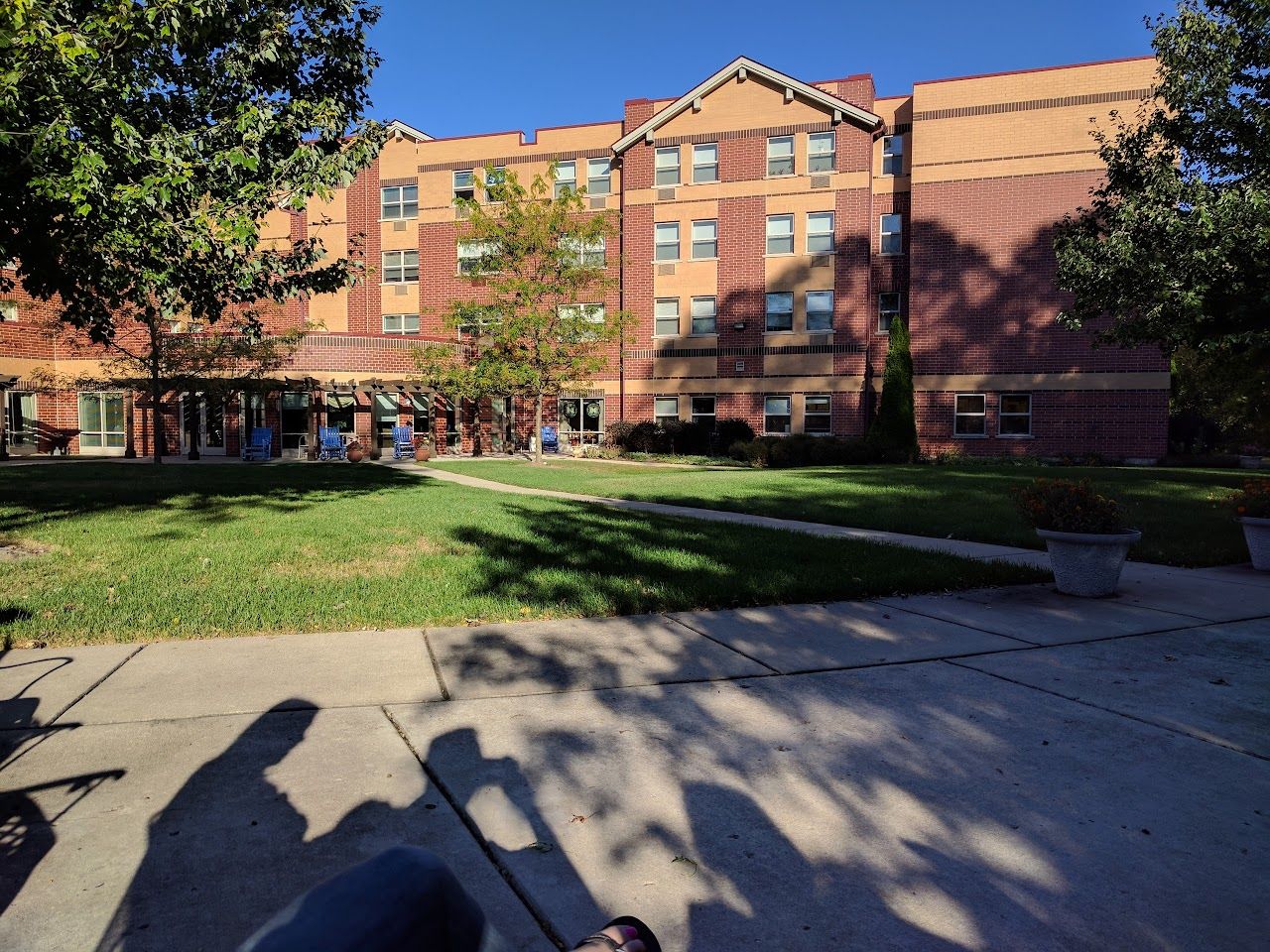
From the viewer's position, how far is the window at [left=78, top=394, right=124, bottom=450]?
3139 centimetres

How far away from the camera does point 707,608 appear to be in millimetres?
6270

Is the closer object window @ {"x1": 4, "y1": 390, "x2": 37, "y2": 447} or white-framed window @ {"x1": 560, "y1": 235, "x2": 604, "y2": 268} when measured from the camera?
white-framed window @ {"x1": 560, "y1": 235, "x2": 604, "y2": 268}

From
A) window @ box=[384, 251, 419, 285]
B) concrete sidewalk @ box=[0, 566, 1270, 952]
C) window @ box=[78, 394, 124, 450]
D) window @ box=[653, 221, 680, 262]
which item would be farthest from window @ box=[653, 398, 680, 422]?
concrete sidewalk @ box=[0, 566, 1270, 952]

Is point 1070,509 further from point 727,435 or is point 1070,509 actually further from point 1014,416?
point 1014,416

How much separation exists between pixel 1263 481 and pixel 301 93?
12.8 metres

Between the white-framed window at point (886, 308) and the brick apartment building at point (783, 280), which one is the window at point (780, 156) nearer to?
the brick apartment building at point (783, 280)

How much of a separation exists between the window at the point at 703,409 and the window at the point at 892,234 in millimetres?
9276

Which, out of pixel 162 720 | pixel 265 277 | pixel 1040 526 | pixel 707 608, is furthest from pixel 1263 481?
pixel 265 277

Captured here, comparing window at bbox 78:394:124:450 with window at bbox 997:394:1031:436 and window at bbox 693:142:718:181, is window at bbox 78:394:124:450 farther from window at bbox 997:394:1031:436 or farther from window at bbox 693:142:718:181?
window at bbox 997:394:1031:436

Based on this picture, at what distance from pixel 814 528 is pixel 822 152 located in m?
24.7

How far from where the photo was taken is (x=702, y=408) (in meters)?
32.3

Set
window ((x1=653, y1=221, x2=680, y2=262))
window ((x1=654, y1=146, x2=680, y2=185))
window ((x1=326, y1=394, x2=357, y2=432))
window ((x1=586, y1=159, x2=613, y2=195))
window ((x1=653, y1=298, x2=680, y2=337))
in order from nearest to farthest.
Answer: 1. window ((x1=326, y1=394, x2=357, y2=432))
2. window ((x1=654, y1=146, x2=680, y2=185))
3. window ((x1=653, y1=221, x2=680, y2=262))
4. window ((x1=653, y1=298, x2=680, y2=337))
5. window ((x1=586, y1=159, x2=613, y2=195))

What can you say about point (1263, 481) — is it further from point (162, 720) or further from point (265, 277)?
point (265, 277)

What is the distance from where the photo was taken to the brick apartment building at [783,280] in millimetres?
28000
